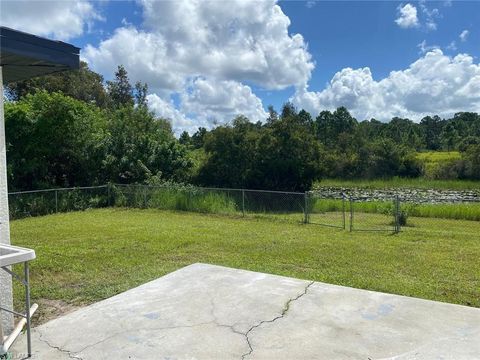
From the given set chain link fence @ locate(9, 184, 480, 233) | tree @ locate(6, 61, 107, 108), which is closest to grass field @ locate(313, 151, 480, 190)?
chain link fence @ locate(9, 184, 480, 233)

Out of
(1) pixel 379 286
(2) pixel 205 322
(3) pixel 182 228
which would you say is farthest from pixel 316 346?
(3) pixel 182 228

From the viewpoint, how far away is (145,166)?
56.7 feet

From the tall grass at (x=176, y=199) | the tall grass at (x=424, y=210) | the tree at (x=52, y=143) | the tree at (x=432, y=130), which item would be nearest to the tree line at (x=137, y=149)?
the tree at (x=52, y=143)

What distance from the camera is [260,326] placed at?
4043mm

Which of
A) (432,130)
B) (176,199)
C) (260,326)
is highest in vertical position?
(432,130)

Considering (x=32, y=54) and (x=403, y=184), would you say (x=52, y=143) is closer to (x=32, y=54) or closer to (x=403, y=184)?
(x=32, y=54)

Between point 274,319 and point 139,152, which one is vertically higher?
point 139,152

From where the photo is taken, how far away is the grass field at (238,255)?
5668 mm

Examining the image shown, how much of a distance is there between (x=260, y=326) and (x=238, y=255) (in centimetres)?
369

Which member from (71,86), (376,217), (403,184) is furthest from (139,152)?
(403,184)

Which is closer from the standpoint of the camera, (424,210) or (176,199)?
(176,199)

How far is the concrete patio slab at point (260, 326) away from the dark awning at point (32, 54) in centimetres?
245

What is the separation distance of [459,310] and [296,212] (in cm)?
967

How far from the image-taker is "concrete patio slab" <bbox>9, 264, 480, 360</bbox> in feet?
11.6
